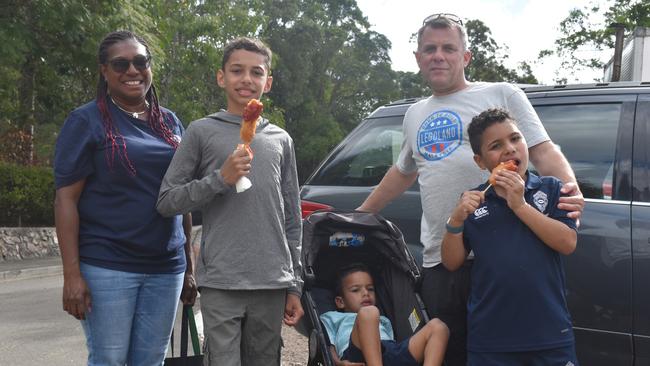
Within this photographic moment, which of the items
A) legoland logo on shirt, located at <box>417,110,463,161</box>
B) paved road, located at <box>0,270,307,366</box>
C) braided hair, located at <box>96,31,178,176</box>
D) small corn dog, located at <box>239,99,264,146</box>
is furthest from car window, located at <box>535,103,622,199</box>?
paved road, located at <box>0,270,307,366</box>

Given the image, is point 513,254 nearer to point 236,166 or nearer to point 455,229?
point 455,229

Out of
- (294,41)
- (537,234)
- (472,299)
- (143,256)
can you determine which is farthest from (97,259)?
(294,41)

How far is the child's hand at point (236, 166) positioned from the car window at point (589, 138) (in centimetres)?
237

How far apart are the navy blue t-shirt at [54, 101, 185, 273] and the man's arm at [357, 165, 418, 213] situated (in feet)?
4.57

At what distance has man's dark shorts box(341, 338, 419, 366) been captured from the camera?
3375 mm

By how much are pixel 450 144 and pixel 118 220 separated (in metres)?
1.57

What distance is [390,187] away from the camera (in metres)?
3.88

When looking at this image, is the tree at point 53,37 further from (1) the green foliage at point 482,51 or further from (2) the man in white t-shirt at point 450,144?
(1) the green foliage at point 482,51

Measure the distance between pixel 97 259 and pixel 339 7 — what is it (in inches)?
1794

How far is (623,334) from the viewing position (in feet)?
12.4

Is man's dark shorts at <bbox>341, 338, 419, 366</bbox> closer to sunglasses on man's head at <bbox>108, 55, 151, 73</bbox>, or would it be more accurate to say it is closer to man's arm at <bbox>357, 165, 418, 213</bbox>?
man's arm at <bbox>357, 165, 418, 213</bbox>

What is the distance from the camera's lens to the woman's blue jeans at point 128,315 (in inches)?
113

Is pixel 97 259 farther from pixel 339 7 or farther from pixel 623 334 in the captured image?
pixel 339 7

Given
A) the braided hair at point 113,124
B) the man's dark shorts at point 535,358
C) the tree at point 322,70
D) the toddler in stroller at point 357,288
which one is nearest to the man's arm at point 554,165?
the man's dark shorts at point 535,358
